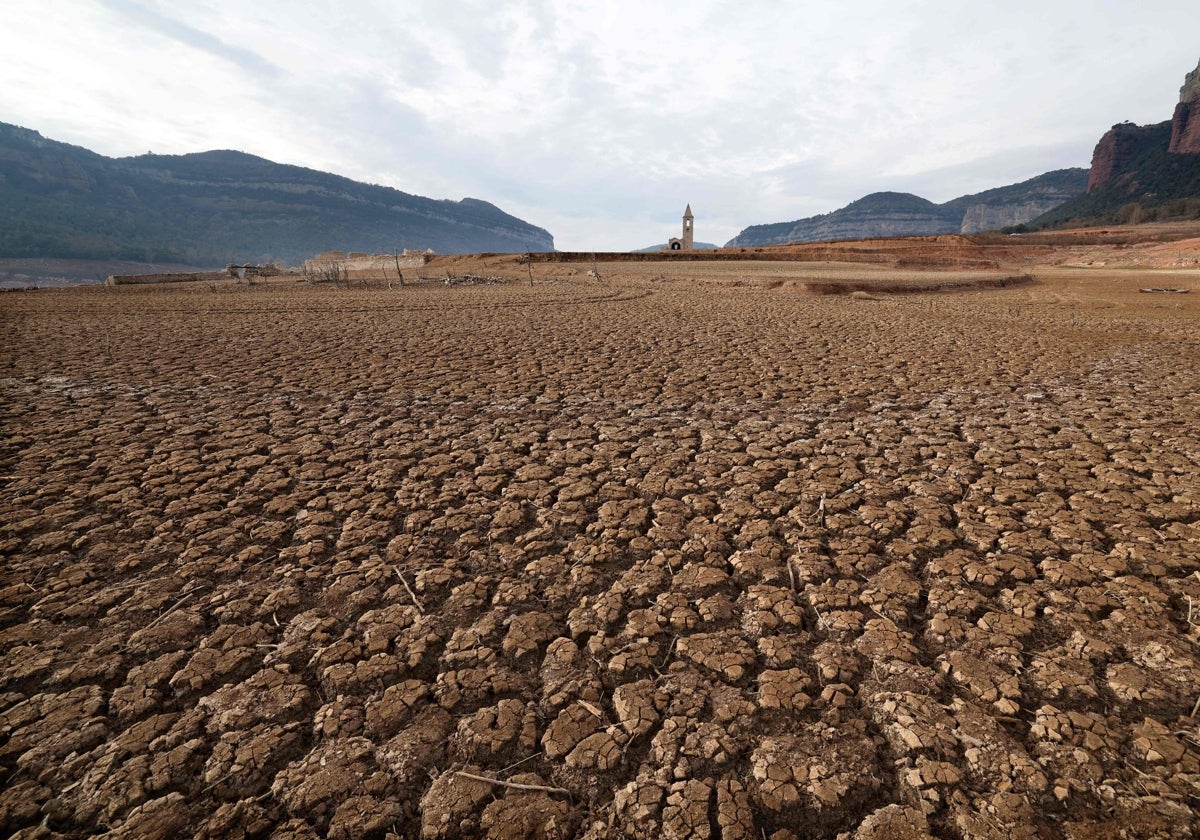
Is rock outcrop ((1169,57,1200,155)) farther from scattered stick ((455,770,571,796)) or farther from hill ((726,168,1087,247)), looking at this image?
scattered stick ((455,770,571,796))

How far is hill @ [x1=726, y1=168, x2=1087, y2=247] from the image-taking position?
12556 cm

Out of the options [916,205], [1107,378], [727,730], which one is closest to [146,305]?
[727,730]

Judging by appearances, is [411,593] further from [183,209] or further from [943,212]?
[943,212]

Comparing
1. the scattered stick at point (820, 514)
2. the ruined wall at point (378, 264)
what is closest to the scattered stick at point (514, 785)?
the scattered stick at point (820, 514)

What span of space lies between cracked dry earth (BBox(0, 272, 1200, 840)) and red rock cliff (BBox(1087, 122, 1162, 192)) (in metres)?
128

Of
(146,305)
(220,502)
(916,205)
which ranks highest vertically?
(916,205)

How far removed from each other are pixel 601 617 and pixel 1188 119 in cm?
12569

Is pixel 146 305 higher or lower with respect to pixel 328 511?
higher

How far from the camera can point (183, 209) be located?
13238 cm

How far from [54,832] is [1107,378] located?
7.28m

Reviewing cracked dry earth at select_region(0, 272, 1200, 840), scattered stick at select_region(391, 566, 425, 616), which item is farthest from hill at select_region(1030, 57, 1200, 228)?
scattered stick at select_region(391, 566, 425, 616)

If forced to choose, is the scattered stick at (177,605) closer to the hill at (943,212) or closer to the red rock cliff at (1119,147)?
the red rock cliff at (1119,147)

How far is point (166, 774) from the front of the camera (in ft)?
4.21

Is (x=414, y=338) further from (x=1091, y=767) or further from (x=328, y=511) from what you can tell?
(x=1091, y=767)
